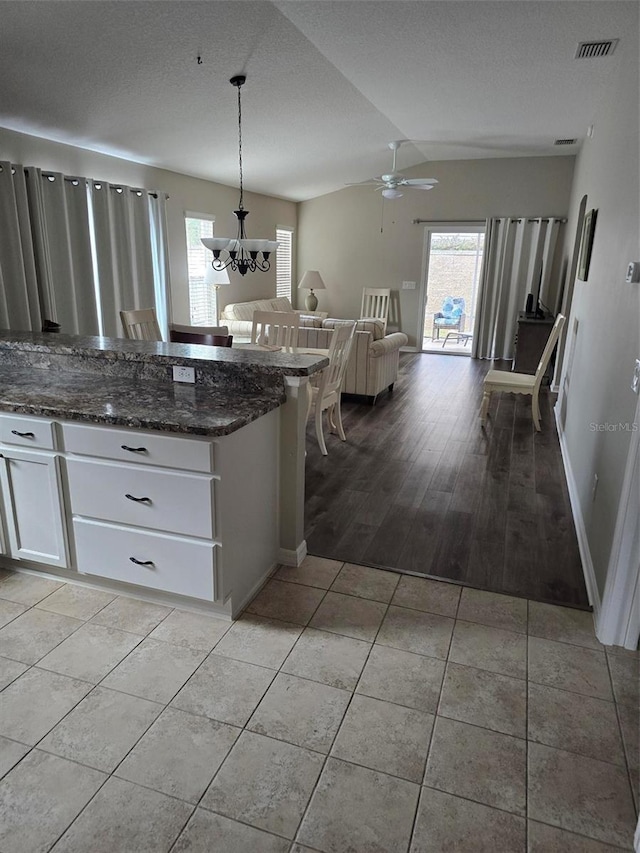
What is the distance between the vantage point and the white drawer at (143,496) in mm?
2154

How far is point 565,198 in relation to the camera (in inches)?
329

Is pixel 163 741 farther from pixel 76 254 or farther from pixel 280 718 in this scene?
pixel 76 254

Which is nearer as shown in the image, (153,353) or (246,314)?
(153,353)

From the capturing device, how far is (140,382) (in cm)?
275

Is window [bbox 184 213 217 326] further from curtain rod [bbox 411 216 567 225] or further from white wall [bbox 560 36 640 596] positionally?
white wall [bbox 560 36 640 596]

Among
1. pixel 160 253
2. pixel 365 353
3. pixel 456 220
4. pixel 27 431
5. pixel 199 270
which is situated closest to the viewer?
pixel 27 431

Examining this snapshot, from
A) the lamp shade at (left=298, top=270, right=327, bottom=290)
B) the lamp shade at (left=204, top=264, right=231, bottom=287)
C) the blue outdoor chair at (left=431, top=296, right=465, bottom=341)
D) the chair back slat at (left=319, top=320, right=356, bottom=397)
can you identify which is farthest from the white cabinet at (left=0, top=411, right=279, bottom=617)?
the blue outdoor chair at (left=431, top=296, right=465, bottom=341)

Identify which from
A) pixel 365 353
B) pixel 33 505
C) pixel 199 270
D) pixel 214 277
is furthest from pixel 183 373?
pixel 199 270

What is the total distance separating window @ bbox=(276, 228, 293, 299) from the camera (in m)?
9.53

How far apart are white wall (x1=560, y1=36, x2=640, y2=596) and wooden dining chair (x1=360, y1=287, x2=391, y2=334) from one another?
4834 millimetres

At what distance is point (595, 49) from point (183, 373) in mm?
3574

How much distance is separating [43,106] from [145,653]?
13.2ft

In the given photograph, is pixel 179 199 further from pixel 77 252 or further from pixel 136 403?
pixel 136 403

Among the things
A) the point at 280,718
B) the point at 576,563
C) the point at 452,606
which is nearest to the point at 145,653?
the point at 280,718
